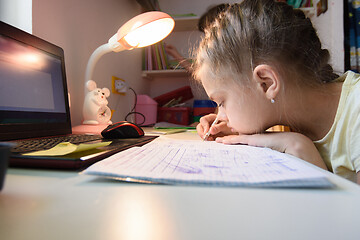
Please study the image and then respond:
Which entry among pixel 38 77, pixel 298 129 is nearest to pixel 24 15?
pixel 38 77

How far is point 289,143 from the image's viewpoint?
A: 520 millimetres

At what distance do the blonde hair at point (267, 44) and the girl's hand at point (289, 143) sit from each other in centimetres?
17

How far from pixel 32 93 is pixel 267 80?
60cm

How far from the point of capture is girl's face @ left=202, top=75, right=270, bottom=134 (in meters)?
Result: 0.63

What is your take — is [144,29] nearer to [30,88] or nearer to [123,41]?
[123,41]

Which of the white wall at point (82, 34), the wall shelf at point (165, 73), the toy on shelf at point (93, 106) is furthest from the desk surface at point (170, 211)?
the wall shelf at point (165, 73)

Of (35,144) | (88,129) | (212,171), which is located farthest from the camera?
(88,129)

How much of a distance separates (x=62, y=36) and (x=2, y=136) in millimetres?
525

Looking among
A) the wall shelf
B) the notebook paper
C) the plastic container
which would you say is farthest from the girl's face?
the wall shelf

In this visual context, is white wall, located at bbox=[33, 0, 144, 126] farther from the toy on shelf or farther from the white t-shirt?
the white t-shirt

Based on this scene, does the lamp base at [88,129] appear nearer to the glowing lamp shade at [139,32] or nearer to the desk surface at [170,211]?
the glowing lamp shade at [139,32]

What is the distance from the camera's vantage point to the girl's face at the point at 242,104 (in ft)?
2.07

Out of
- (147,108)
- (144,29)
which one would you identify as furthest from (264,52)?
(147,108)

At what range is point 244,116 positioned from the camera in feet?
2.12
